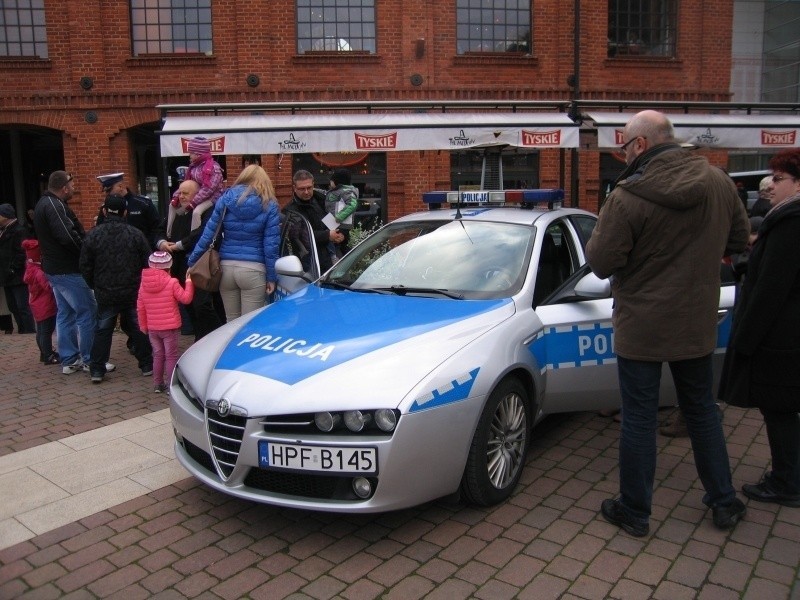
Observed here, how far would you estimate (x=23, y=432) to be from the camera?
209 inches

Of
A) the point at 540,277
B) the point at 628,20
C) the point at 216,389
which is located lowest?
the point at 216,389

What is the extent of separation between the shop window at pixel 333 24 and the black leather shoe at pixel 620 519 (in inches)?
475

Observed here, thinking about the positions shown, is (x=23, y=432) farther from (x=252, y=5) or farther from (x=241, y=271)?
(x=252, y=5)

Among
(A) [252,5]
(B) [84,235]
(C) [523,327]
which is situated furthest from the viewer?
(A) [252,5]

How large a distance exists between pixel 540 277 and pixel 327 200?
3.54 meters

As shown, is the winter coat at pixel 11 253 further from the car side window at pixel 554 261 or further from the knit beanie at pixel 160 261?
the car side window at pixel 554 261

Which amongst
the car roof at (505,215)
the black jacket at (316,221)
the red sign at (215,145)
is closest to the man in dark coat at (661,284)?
the car roof at (505,215)

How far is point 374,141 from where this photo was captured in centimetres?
854

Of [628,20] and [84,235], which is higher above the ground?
[628,20]

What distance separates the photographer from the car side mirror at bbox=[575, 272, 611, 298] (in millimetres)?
4020

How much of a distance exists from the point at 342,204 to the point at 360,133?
60.2 inches

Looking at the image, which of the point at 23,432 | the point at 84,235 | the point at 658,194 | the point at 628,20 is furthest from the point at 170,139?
the point at 628,20

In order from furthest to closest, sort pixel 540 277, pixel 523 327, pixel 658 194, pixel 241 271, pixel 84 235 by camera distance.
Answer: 1. pixel 84 235
2. pixel 241 271
3. pixel 540 277
4. pixel 523 327
5. pixel 658 194

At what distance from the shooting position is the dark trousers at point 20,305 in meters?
9.19
